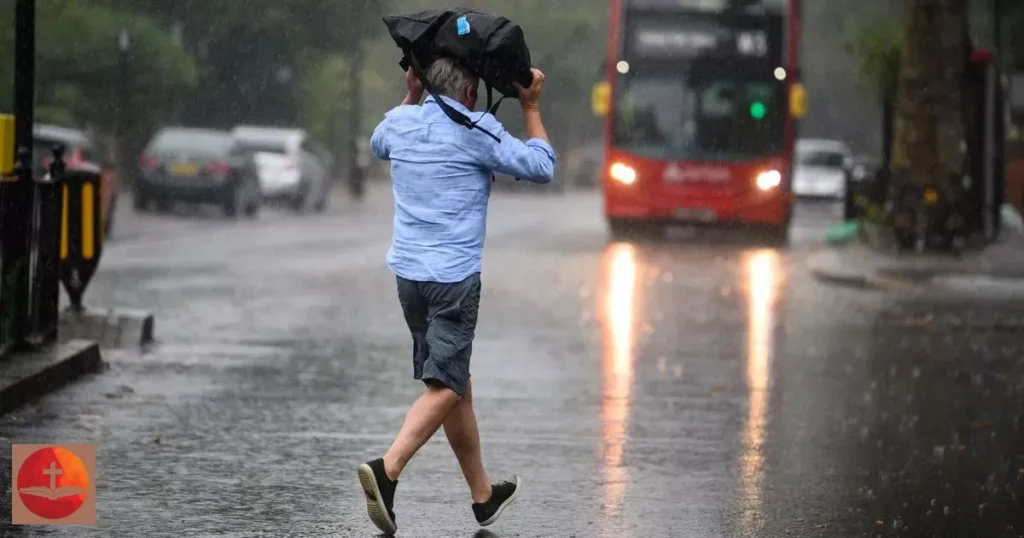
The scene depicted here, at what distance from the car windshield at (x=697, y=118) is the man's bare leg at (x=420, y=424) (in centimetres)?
2083

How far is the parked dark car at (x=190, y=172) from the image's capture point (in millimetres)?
32875

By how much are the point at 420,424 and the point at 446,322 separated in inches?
13.6

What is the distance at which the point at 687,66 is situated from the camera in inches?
1058

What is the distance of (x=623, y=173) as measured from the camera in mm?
27156

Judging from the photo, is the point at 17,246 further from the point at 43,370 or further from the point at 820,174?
the point at 820,174

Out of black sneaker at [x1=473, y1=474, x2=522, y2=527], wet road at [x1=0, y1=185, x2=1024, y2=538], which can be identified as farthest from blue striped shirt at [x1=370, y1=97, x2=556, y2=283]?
wet road at [x1=0, y1=185, x2=1024, y2=538]

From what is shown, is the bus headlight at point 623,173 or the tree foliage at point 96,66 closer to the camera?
the bus headlight at point 623,173

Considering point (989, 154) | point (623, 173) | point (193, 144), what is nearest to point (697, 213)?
point (623, 173)

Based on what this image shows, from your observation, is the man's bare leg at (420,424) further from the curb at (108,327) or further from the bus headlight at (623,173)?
the bus headlight at (623,173)

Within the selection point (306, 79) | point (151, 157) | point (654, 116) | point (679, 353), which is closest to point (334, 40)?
point (306, 79)

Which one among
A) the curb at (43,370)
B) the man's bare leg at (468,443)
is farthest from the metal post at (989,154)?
the man's bare leg at (468,443)

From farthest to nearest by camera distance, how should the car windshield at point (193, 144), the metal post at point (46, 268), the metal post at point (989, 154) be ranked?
the car windshield at point (193, 144)
the metal post at point (989, 154)
the metal post at point (46, 268)

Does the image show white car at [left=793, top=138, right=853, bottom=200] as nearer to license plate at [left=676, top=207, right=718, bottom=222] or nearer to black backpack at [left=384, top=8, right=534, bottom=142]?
license plate at [left=676, top=207, right=718, bottom=222]

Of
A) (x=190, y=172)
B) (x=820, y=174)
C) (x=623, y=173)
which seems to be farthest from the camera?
(x=820, y=174)
